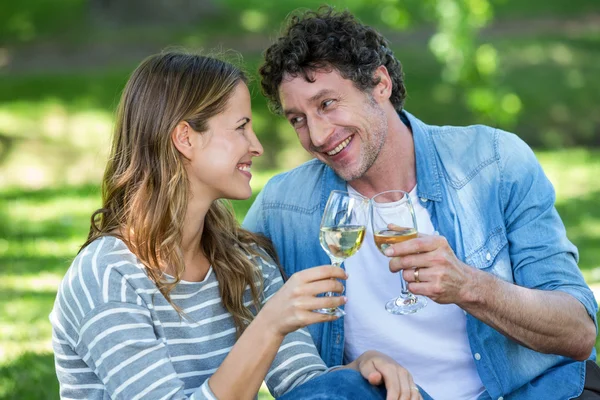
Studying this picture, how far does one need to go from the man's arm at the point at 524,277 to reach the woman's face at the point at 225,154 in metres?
0.78

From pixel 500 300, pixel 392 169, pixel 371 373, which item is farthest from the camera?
pixel 392 169

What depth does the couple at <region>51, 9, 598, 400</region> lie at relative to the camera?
321 centimetres

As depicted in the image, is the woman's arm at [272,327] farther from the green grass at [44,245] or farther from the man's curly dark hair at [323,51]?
the man's curly dark hair at [323,51]

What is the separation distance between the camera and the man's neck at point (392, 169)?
4.25m

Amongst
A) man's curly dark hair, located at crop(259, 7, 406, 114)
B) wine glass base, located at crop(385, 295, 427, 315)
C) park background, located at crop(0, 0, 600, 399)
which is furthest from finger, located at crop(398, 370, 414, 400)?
park background, located at crop(0, 0, 600, 399)

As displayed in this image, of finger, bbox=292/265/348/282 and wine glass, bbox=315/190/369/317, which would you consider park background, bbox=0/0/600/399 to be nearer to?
wine glass, bbox=315/190/369/317

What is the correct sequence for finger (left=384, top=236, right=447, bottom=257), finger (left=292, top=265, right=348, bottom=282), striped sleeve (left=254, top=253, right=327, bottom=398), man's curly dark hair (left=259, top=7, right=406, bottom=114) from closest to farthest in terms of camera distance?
finger (left=292, top=265, right=348, bottom=282), finger (left=384, top=236, right=447, bottom=257), striped sleeve (left=254, top=253, right=327, bottom=398), man's curly dark hair (left=259, top=7, right=406, bottom=114)

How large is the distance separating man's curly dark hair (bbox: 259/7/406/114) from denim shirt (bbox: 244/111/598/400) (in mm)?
339

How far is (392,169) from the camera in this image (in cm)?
429

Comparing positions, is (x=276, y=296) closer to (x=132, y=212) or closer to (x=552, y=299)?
(x=132, y=212)

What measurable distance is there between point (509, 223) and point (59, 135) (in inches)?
482

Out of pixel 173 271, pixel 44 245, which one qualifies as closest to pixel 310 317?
pixel 173 271

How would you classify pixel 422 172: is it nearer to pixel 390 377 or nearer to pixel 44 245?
pixel 390 377

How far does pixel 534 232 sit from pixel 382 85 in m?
1.02
